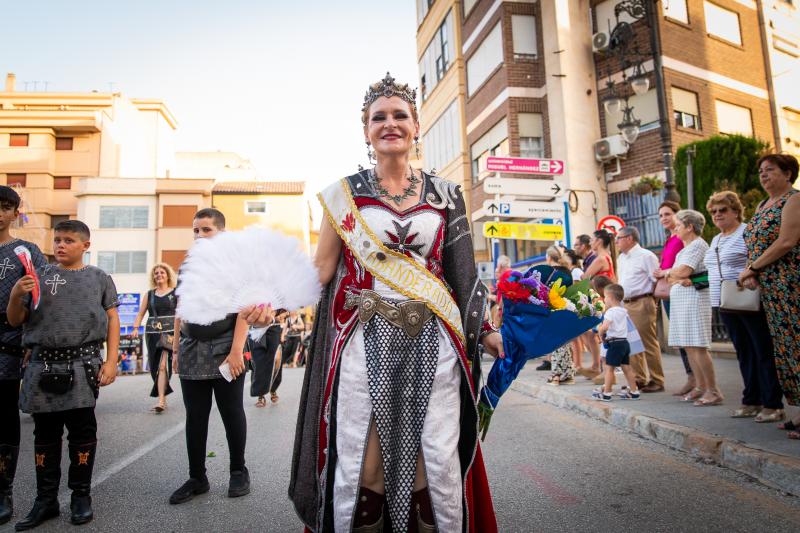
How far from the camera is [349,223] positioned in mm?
2424

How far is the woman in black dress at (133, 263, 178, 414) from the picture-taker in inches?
303

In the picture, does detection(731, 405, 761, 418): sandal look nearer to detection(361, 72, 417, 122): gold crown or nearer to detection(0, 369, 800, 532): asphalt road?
detection(0, 369, 800, 532): asphalt road

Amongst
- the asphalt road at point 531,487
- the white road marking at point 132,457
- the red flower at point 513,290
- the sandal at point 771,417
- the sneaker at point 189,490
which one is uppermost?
the red flower at point 513,290

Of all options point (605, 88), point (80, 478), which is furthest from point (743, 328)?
Answer: point (605, 88)

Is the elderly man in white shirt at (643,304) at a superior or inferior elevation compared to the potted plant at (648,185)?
inferior

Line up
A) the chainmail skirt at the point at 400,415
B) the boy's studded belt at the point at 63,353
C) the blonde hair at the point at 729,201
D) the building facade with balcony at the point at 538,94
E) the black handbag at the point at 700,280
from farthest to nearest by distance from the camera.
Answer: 1. the building facade with balcony at the point at 538,94
2. the black handbag at the point at 700,280
3. the blonde hair at the point at 729,201
4. the boy's studded belt at the point at 63,353
5. the chainmail skirt at the point at 400,415

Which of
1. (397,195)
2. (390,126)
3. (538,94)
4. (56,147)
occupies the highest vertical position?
(56,147)

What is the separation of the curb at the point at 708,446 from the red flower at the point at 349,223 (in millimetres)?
3191

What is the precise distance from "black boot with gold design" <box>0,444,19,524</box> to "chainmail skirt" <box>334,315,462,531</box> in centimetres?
255

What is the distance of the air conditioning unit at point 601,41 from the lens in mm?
16922

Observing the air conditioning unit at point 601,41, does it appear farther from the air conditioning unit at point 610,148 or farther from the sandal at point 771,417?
the sandal at point 771,417

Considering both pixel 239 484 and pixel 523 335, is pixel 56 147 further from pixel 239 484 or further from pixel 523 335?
pixel 523 335

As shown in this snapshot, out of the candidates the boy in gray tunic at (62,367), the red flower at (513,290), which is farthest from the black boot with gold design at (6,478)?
the red flower at (513,290)

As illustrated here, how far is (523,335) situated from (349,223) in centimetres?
94
